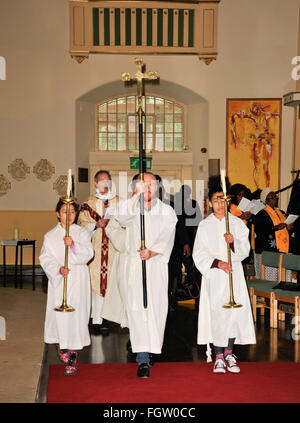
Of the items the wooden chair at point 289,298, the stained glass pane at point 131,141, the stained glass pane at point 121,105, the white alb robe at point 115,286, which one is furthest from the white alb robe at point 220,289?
the stained glass pane at point 121,105

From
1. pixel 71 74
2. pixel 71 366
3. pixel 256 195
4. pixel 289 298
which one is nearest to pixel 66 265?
pixel 71 366

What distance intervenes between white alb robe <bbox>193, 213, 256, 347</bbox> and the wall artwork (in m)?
7.57

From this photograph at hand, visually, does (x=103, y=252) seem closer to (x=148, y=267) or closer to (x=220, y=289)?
(x=148, y=267)

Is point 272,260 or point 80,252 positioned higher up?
point 80,252

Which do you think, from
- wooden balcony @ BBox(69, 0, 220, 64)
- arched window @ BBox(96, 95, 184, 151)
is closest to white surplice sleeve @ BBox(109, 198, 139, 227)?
wooden balcony @ BBox(69, 0, 220, 64)

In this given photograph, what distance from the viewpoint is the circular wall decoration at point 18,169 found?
13.2 meters

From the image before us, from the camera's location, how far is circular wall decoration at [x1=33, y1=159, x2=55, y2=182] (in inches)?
523

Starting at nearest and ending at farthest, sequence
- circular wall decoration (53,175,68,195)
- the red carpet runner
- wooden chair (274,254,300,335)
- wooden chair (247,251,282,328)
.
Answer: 1. the red carpet runner
2. wooden chair (274,254,300,335)
3. wooden chair (247,251,282,328)
4. circular wall decoration (53,175,68,195)

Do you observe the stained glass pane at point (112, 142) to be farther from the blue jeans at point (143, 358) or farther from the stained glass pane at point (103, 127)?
the blue jeans at point (143, 358)

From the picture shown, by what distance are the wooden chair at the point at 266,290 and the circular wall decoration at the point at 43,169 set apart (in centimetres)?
621

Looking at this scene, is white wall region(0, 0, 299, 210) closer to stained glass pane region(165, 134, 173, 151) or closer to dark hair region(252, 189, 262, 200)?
dark hair region(252, 189, 262, 200)

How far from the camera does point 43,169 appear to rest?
523 inches

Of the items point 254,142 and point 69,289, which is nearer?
point 69,289

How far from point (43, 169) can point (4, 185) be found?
3.03 ft
